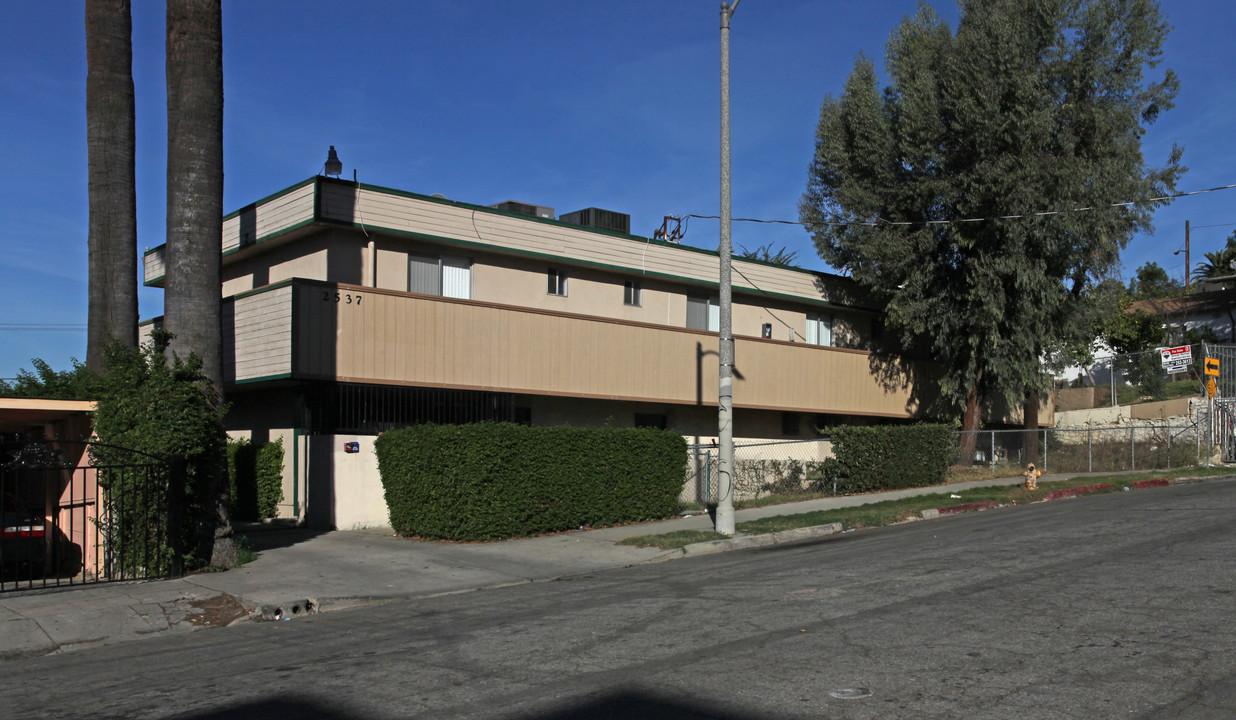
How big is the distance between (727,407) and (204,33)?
10114 mm

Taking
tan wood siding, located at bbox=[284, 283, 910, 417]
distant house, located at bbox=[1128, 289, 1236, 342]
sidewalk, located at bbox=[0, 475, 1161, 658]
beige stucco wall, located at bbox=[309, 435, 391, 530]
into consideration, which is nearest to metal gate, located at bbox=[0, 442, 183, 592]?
sidewalk, located at bbox=[0, 475, 1161, 658]

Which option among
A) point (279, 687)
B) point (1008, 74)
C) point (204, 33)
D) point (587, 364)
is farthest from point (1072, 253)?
point (279, 687)

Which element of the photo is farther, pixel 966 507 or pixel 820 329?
pixel 820 329

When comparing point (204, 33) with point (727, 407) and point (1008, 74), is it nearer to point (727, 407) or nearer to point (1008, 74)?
point (727, 407)

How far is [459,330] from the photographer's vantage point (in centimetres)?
2030

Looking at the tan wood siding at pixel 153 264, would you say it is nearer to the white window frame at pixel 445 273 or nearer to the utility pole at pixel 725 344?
the white window frame at pixel 445 273

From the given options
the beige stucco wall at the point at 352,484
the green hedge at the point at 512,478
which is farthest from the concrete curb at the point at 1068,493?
the beige stucco wall at the point at 352,484

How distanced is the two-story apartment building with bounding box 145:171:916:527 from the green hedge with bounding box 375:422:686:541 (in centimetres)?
198

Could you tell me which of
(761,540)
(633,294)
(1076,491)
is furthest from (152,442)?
(1076,491)

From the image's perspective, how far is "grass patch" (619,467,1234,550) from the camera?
53.7ft

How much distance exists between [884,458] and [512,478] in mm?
10757

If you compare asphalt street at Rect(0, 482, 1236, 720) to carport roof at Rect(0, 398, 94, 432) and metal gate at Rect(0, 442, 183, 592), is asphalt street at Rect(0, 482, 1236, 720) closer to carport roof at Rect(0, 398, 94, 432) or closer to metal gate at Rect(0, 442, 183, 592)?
metal gate at Rect(0, 442, 183, 592)

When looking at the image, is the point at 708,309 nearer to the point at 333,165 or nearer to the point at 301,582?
the point at 333,165

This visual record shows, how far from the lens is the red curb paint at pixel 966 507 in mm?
19750
